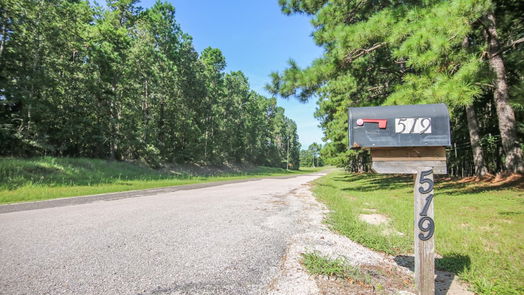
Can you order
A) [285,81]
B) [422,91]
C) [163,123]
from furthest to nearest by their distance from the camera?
[163,123] < [285,81] < [422,91]

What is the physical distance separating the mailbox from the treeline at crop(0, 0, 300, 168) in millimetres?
7509

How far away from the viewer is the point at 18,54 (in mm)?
15312

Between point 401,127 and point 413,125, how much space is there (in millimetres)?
117

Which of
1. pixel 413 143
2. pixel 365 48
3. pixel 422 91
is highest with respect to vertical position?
pixel 365 48

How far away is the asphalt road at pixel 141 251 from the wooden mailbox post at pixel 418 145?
168cm

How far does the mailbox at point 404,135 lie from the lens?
2.31 metres

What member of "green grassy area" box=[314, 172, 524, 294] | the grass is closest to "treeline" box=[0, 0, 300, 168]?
"green grassy area" box=[314, 172, 524, 294]

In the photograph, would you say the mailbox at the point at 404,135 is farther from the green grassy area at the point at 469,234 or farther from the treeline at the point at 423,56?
the treeline at the point at 423,56

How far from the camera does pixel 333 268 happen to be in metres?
2.75

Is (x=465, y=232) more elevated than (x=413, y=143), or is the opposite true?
(x=413, y=143)

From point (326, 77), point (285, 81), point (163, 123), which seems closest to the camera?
point (326, 77)

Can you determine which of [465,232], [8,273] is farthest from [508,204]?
[8,273]

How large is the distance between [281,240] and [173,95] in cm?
2594

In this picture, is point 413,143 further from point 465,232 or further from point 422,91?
point 422,91
